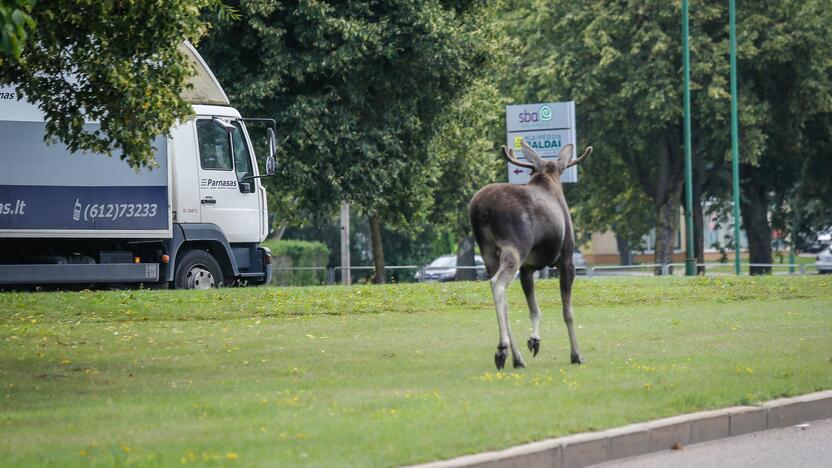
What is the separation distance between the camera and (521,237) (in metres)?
12.2

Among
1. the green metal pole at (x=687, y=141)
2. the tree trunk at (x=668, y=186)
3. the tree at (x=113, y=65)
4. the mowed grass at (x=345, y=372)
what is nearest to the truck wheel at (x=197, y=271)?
the mowed grass at (x=345, y=372)

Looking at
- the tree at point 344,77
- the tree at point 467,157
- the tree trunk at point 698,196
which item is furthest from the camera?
the tree trunk at point 698,196

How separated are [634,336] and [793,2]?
1220 inches

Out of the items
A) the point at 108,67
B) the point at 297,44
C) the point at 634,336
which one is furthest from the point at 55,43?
the point at 297,44

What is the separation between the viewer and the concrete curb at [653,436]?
8.30 metres

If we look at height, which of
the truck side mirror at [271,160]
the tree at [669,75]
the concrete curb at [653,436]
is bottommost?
the concrete curb at [653,436]

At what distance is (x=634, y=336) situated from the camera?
1587 centimetres

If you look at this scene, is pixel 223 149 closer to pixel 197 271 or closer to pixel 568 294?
pixel 197 271

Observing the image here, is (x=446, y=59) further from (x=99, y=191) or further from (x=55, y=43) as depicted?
(x=55, y=43)

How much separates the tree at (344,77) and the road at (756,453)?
21.8m

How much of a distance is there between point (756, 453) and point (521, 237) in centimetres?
340

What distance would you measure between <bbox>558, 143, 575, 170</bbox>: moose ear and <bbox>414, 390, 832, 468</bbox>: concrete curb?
Result: 3.60m

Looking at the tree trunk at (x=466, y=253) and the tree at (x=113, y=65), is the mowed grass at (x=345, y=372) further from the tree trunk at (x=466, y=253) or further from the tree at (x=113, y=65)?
the tree trunk at (x=466, y=253)

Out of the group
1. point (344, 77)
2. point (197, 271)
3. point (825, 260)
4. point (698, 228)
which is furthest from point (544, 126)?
point (825, 260)
